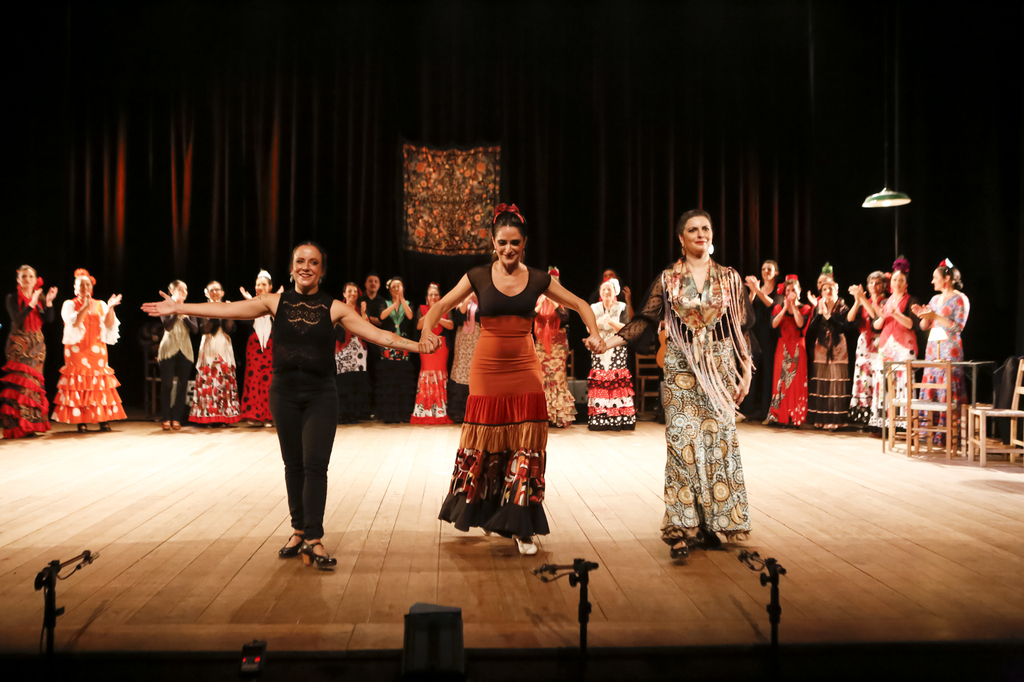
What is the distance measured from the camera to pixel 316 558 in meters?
2.83

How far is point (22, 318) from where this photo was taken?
6656 millimetres

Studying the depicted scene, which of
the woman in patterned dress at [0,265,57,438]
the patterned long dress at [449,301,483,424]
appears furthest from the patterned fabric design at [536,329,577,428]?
the woman in patterned dress at [0,265,57,438]

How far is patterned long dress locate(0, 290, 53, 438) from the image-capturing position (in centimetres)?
666

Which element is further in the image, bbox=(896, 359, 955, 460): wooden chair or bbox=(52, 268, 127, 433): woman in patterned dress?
bbox=(52, 268, 127, 433): woman in patterned dress

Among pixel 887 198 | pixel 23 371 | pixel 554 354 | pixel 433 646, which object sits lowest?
pixel 433 646

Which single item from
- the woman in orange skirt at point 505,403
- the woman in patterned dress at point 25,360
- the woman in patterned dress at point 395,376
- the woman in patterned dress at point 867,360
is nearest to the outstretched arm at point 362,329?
the woman in orange skirt at point 505,403

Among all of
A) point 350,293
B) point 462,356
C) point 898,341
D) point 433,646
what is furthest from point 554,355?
point 433,646

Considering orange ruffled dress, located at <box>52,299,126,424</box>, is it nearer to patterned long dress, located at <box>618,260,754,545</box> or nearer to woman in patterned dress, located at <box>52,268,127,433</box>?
woman in patterned dress, located at <box>52,268,127,433</box>

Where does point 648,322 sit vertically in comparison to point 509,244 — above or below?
below

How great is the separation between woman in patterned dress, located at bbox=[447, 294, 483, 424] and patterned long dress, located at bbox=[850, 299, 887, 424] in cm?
423

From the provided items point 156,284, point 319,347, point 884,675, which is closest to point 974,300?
point 884,675

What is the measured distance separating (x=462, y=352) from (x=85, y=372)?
4.00 meters

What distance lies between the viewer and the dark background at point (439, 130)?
8703 millimetres

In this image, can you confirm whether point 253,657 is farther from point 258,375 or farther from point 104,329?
point 104,329
